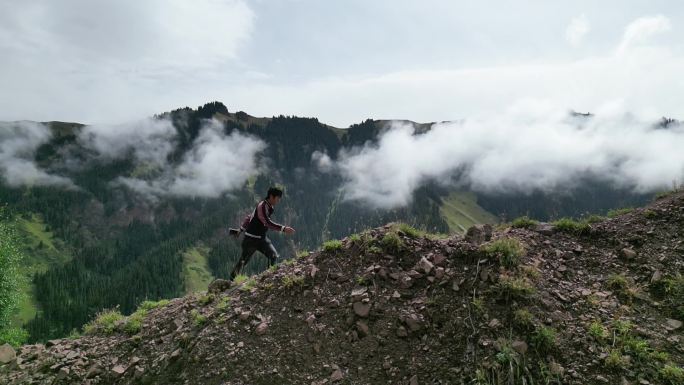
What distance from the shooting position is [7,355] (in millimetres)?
11188

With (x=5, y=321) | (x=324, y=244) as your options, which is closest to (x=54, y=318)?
(x=5, y=321)

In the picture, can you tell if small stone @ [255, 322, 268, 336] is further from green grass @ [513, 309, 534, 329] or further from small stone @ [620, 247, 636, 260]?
small stone @ [620, 247, 636, 260]

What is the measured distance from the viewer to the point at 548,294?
8438 mm

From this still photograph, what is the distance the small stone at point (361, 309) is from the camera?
354 inches

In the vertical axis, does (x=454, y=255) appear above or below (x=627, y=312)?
above

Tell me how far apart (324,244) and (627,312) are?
722cm

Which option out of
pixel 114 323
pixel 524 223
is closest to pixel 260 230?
pixel 114 323

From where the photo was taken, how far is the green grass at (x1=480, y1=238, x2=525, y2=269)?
29.8 feet

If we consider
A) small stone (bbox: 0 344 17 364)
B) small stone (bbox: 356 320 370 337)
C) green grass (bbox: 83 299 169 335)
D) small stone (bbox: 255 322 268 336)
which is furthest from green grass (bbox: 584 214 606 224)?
small stone (bbox: 0 344 17 364)

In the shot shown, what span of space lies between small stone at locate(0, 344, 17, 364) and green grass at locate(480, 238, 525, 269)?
13.5 meters

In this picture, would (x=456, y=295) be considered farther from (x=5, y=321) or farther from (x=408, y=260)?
(x=5, y=321)

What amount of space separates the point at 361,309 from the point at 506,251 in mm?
3692

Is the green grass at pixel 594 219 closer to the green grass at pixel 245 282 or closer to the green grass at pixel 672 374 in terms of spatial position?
the green grass at pixel 672 374


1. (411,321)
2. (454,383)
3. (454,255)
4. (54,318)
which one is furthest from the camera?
(54,318)
